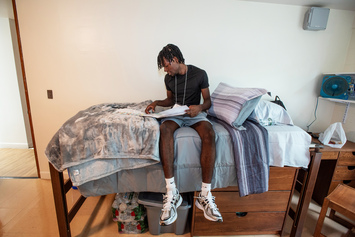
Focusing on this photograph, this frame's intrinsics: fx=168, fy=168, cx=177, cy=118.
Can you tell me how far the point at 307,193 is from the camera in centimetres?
129

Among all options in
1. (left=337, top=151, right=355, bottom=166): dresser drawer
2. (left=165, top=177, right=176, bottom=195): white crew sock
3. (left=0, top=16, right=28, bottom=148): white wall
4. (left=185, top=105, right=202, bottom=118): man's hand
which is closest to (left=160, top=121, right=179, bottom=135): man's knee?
(left=185, top=105, right=202, bottom=118): man's hand

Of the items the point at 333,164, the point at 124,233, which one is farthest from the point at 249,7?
the point at 124,233

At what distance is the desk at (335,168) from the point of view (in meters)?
1.49

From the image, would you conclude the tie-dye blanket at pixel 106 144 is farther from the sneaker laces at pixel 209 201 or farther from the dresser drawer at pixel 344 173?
the dresser drawer at pixel 344 173

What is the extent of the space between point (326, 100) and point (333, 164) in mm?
796

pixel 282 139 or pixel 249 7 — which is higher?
pixel 249 7

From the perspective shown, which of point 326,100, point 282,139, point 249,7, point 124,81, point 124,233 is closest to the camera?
point 282,139

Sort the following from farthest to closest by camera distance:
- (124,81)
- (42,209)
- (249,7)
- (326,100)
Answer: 1. (326,100)
2. (124,81)
3. (249,7)
4. (42,209)

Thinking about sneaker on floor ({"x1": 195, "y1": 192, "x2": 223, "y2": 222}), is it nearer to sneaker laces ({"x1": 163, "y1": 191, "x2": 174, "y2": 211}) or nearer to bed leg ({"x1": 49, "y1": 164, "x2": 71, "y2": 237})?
sneaker laces ({"x1": 163, "y1": 191, "x2": 174, "y2": 211})

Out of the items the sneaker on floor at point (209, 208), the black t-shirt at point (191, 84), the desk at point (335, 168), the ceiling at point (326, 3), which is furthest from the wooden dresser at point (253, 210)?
the ceiling at point (326, 3)

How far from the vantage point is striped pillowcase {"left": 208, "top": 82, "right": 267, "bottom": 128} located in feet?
4.09

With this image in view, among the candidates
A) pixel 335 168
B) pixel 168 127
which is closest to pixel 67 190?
pixel 168 127

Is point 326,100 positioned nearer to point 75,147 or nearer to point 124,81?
point 124,81

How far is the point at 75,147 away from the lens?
42.4 inches
